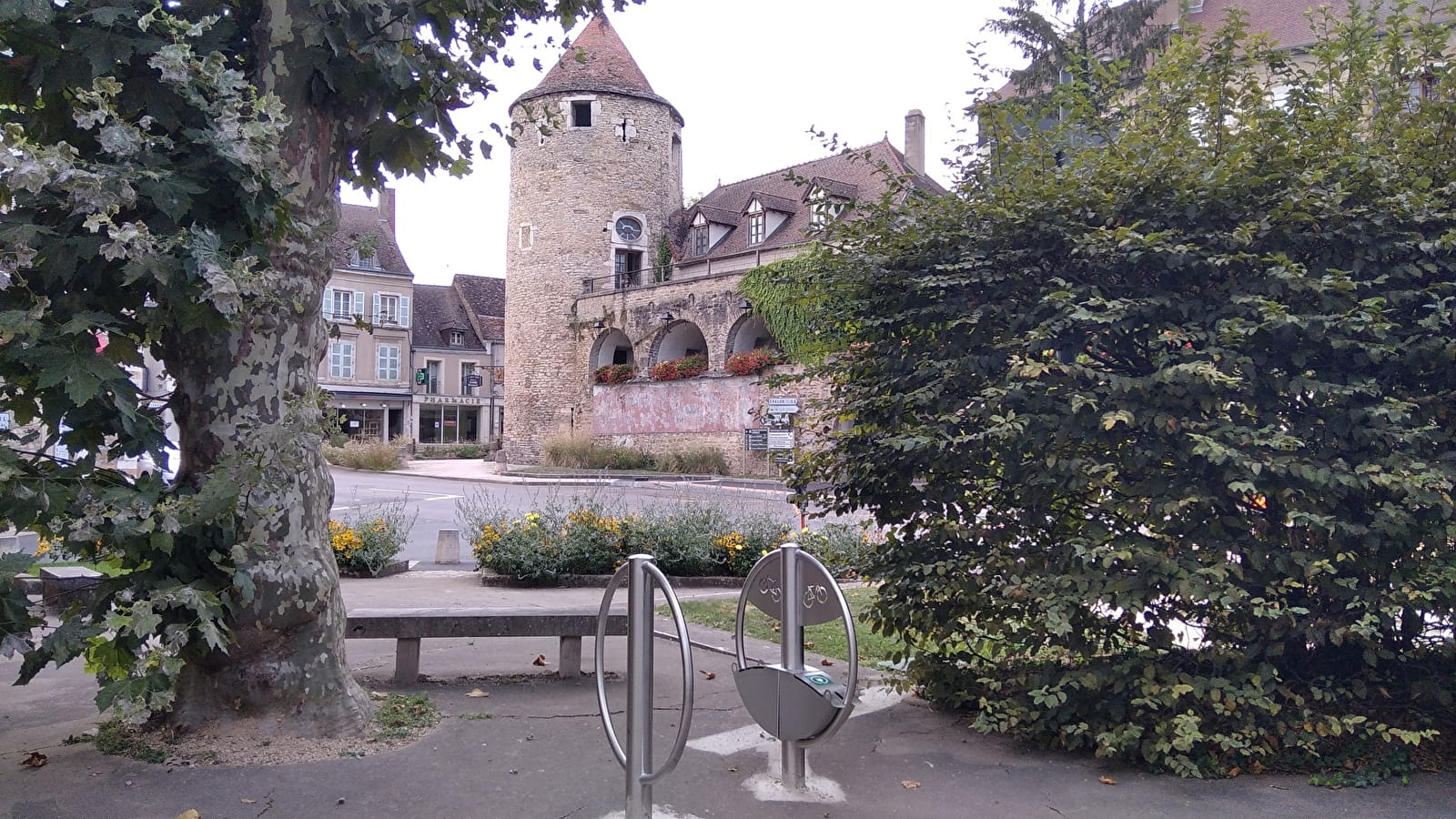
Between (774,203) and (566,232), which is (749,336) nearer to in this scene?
(774,203)

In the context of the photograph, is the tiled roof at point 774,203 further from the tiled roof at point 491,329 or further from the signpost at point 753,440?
the tiled roof at point 491,329

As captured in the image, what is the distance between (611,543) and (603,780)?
21.1 feet

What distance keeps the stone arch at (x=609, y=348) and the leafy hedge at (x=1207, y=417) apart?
1489 inches

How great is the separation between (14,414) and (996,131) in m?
4.70

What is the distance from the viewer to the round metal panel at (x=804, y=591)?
14.5 feet

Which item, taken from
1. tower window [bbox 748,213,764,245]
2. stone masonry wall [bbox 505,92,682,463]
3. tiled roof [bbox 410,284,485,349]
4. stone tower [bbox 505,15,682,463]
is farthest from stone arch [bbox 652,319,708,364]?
tiled roof [bbox 410,284,485,349]

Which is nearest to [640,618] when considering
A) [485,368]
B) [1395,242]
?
[1395,242]

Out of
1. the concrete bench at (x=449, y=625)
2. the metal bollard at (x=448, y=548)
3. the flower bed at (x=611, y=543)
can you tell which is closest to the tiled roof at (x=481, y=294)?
the metal bollard at (x=448, y=548)

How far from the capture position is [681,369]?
39.5 metres

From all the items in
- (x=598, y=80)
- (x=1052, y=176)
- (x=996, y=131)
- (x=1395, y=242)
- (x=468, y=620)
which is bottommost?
(x=468, y=620)

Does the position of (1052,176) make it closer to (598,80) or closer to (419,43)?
(419,43)

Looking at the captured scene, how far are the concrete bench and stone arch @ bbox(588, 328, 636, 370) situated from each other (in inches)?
1442

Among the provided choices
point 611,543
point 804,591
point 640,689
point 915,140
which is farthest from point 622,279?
point 640,689

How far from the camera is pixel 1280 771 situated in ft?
15.0
